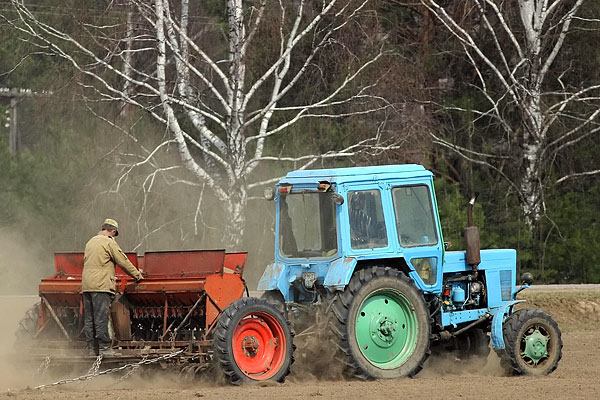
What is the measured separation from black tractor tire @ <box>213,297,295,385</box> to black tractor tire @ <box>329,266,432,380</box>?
563mm

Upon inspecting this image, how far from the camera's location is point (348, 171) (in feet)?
40.4

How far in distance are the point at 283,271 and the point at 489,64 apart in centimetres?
1524

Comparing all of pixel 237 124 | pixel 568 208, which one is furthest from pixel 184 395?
pixel 568 208

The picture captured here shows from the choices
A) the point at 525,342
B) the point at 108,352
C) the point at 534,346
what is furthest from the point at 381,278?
the point at 108,352

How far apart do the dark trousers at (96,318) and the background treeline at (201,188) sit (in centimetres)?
1054

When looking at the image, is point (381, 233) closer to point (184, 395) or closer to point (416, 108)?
point (184, 395)

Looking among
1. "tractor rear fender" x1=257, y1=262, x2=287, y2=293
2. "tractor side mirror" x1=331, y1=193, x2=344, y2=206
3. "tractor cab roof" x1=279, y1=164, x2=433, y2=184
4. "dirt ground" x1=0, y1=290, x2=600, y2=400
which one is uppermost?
"tractor cab roof" x1=279, y1=164, x2=433, y2=184

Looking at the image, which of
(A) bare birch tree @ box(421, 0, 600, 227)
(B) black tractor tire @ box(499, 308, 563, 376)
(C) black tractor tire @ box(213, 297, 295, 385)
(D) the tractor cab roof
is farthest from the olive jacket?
(A) bare birch tree @ box(421, 0, 600, 227)

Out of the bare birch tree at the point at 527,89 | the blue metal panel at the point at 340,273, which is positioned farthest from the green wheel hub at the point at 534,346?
the bare birch tree at the point at 527,89

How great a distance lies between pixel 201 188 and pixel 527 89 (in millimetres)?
8114

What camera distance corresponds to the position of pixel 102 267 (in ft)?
39.5

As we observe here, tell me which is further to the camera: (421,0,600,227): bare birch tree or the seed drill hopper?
(421,0,600,227): bare birch tree

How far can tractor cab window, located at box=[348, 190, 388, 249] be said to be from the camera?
12.1 metres

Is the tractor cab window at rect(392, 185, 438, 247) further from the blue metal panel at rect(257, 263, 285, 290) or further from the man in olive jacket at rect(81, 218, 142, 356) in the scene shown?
the man in olive jacket at rect(81, 218, 142, 356)
